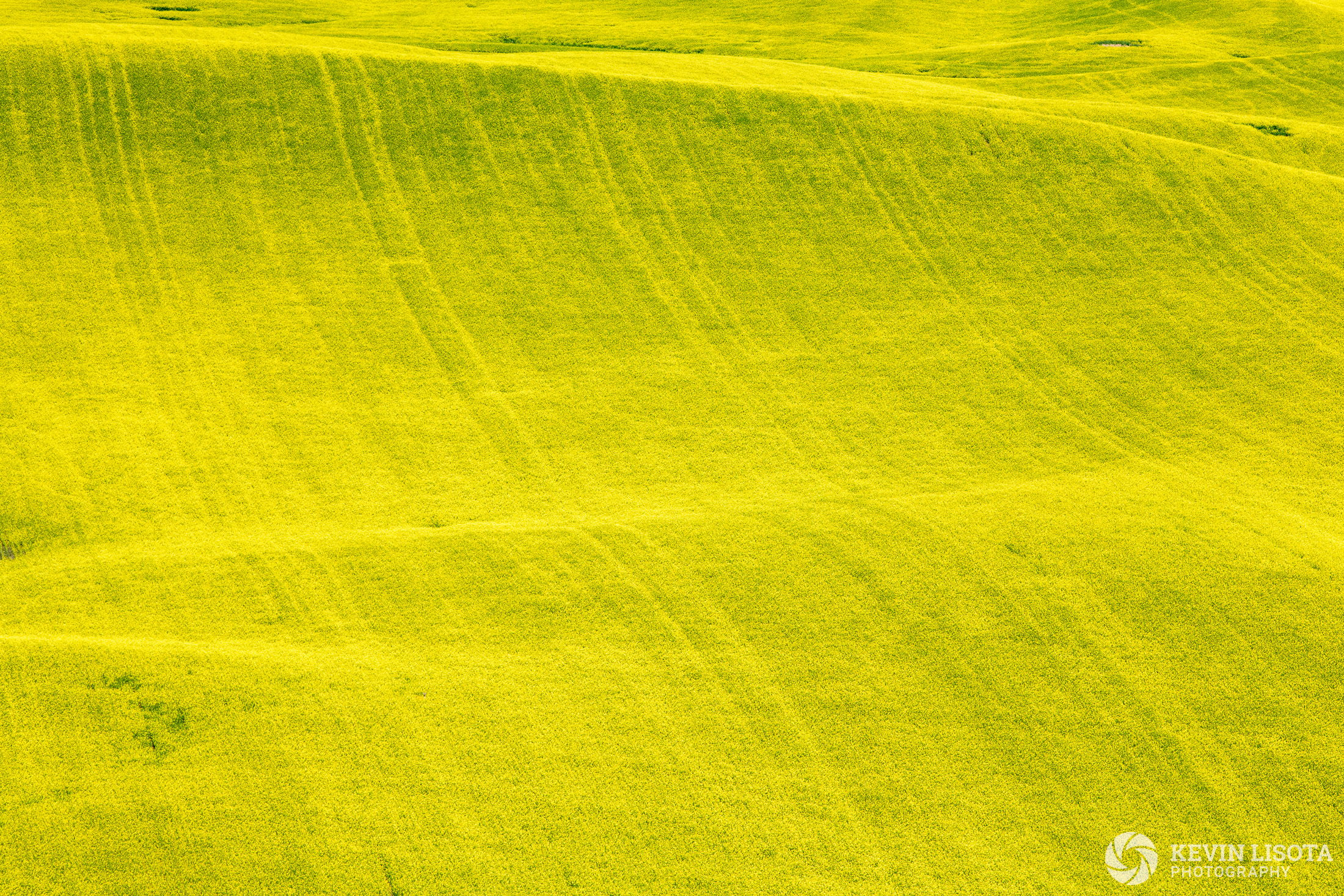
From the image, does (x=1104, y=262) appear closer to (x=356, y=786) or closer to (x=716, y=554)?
(x=716, y=554)

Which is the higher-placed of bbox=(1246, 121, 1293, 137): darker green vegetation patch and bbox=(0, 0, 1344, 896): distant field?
bbox=(1246, 121, 1293, 137): darker green vegetation patch

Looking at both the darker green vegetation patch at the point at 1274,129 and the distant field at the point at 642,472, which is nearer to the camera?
the distant field at the point at 642,472

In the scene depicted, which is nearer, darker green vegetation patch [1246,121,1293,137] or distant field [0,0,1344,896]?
distant field [0,0,1344,896]

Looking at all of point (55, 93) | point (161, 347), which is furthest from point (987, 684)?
point (55, 93)

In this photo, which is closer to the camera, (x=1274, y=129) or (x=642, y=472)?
(x=642, y=472)

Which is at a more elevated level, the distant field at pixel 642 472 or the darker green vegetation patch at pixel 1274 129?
the darker green vegetation patch at pixel 1274 129
